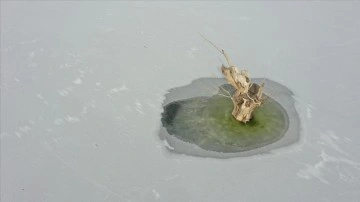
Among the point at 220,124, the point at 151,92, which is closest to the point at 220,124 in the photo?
the point at 220,124

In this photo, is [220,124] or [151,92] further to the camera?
[151,92]

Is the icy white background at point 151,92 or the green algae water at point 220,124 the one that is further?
the green algae water at point 220,124

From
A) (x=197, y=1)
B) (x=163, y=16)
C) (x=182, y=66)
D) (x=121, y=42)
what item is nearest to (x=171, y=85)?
(x=182, y=66)

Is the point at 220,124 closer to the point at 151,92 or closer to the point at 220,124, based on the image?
the point at 220,124

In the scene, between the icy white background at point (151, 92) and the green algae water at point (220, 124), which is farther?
the green algae water at point (220, 124)
